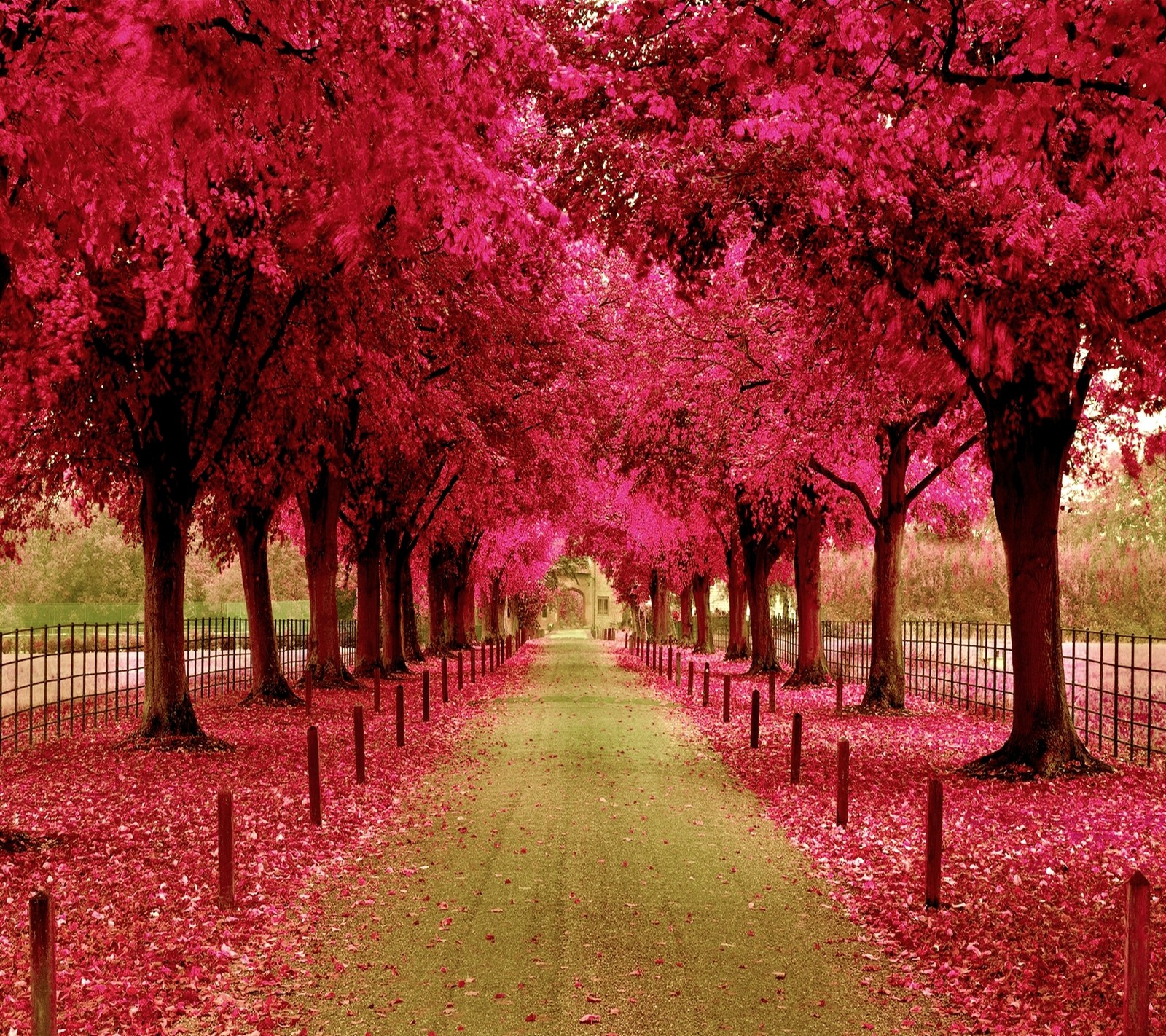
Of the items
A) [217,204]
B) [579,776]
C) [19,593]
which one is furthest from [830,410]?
[19,593]

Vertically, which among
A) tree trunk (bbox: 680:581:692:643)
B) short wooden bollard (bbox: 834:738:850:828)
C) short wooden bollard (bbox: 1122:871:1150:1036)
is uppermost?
short wooden bollard (bbox: 1122:871:1150:1036)

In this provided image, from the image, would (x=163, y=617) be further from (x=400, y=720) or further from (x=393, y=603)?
(x=393, y=603)

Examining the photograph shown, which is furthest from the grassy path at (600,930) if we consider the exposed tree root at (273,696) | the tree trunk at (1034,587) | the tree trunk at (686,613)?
the tree trunk at (686,613)

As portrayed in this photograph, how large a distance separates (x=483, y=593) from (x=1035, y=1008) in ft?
211

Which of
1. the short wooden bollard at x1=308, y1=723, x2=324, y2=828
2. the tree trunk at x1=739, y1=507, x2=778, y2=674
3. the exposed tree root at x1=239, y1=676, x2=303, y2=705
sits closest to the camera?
the short wooden bollard at x1=308, y1=723, x2=324, y2=828

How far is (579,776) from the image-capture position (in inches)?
604

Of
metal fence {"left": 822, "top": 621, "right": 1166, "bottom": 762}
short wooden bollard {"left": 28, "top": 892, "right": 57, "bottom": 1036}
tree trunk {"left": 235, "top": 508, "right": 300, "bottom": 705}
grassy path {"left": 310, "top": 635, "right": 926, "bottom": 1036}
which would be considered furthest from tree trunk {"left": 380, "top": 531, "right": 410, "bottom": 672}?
short wooden bollard {"left": 28, "top": 892, "right": 57, "bottom": 1036}

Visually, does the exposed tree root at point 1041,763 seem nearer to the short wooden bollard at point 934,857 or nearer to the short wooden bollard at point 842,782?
the short wooden bollard at point 842,782

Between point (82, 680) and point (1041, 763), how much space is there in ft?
71.1

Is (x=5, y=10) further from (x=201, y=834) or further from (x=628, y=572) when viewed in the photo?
(x=628, y=572)

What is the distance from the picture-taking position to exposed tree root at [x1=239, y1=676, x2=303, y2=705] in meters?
24.8

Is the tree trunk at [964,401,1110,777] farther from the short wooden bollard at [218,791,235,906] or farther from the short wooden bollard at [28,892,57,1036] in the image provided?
the short wooden bollard at [28,892,57,1036]

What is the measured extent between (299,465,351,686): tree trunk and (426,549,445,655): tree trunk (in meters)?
18.5

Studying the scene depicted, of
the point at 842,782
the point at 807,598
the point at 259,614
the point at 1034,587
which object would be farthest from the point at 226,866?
the point at 807,598
